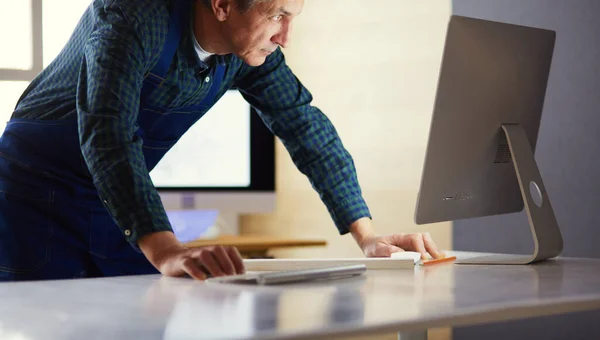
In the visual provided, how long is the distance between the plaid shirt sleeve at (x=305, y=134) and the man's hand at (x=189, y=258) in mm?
542

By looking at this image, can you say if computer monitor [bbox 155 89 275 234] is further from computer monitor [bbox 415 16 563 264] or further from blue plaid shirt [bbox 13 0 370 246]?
computer monitor [bbox 415 16 563 264]

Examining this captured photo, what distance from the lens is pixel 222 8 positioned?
5.16 feet

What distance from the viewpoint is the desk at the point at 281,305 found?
81 centimetres

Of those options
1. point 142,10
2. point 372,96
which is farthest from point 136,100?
point 372,96

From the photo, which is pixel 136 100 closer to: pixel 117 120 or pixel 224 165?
pixel 117 120

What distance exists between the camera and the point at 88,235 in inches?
62.7

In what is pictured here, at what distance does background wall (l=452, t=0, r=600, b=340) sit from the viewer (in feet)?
7.46

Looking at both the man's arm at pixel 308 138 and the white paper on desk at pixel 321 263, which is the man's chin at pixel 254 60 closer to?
the man's arm at pixel 308 138

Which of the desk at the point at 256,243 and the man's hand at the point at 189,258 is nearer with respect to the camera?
the man's hand at the point at 189,258

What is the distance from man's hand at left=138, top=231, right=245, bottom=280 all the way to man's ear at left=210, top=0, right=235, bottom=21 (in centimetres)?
48

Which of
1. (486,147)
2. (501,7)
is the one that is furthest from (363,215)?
(501,7)

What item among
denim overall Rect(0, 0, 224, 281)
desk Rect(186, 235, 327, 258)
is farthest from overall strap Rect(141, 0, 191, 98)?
desk Rect(186, 235, 327, 258)

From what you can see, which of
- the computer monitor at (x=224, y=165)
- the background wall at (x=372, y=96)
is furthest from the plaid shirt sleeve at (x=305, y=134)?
the computer monitor at (x=224, y=165)

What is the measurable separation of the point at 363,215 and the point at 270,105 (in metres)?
0.30
